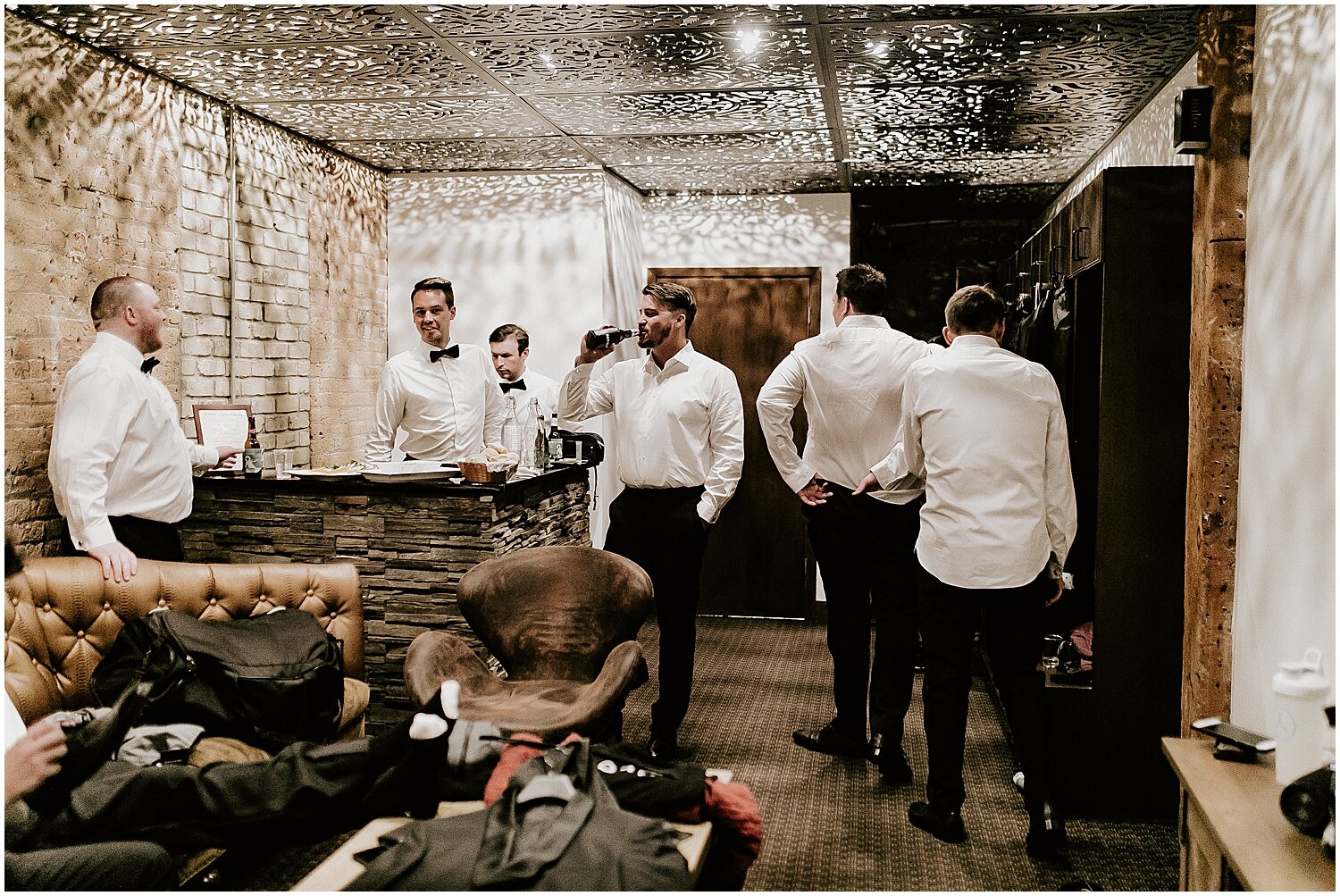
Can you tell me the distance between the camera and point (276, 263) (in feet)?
16.6

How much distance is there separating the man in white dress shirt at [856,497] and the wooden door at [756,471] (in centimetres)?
252

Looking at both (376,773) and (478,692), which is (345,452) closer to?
(478,692)

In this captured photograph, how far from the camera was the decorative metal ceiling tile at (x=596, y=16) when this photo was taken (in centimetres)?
336

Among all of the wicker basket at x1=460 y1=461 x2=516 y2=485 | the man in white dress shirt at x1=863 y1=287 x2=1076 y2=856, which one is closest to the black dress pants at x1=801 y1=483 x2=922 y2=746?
the man in white dress shirt at x1=863 y1=287 x2=1076 y2=856

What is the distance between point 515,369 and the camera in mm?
5684

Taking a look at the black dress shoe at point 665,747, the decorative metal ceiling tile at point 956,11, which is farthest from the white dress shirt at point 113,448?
the decorative metal ceiling tile at point 956,11

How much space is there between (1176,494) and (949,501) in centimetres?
72

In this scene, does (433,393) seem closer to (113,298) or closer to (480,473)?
(480,473)

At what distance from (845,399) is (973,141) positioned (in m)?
2.04

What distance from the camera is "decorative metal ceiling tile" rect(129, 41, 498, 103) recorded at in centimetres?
383

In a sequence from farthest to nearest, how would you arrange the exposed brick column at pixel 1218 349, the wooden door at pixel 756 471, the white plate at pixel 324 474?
the wooden door at pixel 756 471
the white plate at pixel 324 474
the exposed brick column at pixel 1218 349

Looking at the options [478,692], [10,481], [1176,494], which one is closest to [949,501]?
[1176,494]

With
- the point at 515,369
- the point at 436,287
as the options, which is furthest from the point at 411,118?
the point at 515,369

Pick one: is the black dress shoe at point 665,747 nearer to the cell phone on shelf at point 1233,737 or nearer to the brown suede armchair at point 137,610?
the brown suede armchair at point 137,610
